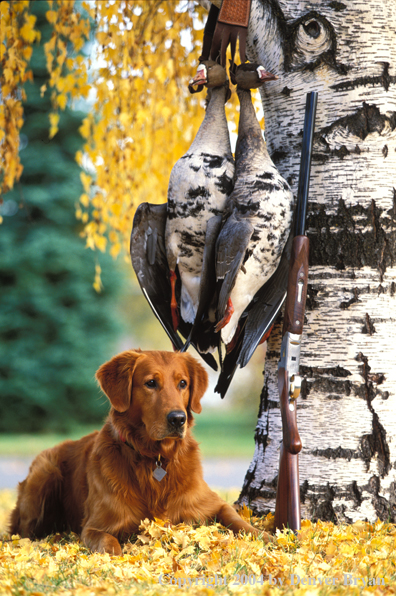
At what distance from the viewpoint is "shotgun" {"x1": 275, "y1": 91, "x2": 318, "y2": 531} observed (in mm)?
2309

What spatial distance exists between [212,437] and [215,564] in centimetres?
1298

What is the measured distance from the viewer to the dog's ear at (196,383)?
2621 mm

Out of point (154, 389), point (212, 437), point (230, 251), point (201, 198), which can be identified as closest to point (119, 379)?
point (154, 389)

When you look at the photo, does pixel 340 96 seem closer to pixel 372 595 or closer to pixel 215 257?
pixel 215 257

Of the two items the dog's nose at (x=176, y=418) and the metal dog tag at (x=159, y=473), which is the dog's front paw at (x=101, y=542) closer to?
the metal dog tag at (x=159, y=473)

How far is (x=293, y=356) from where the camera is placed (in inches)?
94.1

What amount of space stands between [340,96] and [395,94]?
26cm

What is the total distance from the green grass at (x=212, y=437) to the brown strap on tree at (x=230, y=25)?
24.8 ft

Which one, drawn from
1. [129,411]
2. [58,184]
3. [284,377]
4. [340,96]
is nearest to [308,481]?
[284,377]

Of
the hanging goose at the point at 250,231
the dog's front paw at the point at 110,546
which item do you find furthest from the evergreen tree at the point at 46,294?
the hanging goose at the point at 250,231

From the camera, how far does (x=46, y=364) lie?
37.1ft

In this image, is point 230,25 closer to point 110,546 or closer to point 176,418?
point 176,418

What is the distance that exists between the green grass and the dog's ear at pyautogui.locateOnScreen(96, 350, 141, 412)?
7067mm

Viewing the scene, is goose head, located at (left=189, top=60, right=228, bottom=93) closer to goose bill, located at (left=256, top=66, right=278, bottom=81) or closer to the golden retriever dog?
goose bill, located at (left=256, top=66, right=278, bottom=81)
